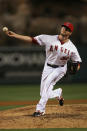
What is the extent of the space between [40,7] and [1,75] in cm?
826

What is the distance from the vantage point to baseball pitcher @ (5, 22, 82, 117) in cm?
696

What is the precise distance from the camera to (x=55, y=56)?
702 cm

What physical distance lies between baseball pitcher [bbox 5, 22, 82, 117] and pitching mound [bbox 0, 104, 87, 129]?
0.31 m

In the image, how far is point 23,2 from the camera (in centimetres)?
2169

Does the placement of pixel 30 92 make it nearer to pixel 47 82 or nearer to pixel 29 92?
pixel 29 92

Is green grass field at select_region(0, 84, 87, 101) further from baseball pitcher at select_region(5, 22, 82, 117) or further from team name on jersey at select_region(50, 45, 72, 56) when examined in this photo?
team name on jersey at select_region(50, 45, 72, 56)

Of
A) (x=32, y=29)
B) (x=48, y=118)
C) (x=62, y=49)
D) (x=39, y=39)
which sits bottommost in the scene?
(x=48, y=118)

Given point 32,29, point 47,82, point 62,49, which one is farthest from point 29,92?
point 32,29

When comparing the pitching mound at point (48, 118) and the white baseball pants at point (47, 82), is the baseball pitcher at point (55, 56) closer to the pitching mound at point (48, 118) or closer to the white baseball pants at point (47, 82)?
the white baseball pants at point (47, 82)

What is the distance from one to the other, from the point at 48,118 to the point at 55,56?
1154 mm

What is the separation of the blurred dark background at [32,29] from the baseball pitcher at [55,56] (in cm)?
769

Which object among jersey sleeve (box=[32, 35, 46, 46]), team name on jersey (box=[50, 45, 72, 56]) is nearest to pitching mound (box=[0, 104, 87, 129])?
team name on jersey (box=[50, 45, 72, 56])

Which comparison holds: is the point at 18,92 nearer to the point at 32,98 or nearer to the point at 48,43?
the point at 32,98

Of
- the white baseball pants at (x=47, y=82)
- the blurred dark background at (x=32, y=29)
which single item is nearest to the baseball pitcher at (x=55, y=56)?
the white baseball pants at (x=47, y=82)
